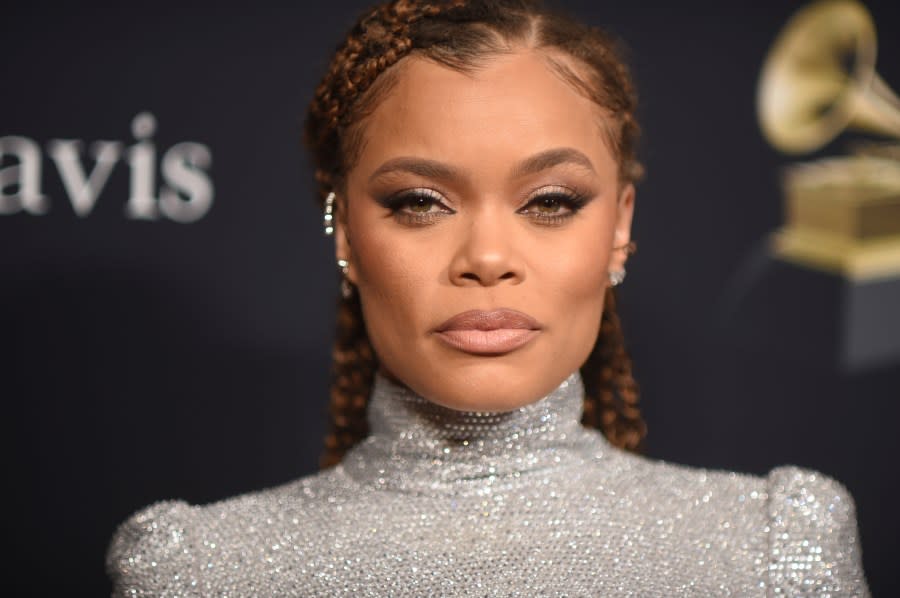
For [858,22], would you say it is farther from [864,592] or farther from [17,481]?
[17,481]

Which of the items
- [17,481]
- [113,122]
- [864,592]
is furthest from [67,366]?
[864,592]

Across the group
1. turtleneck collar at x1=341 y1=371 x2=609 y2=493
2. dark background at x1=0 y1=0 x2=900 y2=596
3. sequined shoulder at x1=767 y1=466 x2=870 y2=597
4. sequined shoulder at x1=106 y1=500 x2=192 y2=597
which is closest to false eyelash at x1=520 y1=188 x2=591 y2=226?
turtleneck collar at x1=341 y1=371 x2=609 y2=493

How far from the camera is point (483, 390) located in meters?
1.48

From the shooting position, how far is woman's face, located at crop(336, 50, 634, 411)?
1466 millimetres

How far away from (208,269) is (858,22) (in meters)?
1.32

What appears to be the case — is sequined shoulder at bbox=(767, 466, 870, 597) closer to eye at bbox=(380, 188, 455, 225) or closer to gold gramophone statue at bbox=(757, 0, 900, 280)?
eye at bbox=(380, 188, 455, 225)

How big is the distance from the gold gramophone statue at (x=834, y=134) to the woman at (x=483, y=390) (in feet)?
2.64

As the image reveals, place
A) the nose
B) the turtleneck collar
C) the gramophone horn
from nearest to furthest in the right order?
1. the nose
2. the turtleneck collar
3. the gramophone horn

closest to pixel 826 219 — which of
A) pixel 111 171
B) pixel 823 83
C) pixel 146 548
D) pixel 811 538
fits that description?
pixel 823 83

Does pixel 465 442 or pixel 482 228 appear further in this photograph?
pixel 465 442

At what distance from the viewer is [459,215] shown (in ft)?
4.90

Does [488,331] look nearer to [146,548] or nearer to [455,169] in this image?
[455,169]

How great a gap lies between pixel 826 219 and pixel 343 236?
3.79ft

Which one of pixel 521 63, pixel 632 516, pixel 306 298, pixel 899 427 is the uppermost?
pixel 521 63
